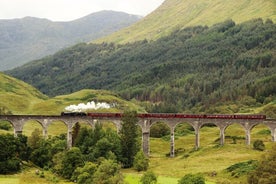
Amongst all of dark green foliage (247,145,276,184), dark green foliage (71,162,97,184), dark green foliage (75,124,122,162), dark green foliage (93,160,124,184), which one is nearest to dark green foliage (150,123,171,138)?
dark green foliage (75,124,122,162)

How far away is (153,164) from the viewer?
102 meters

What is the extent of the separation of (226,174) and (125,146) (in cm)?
2712

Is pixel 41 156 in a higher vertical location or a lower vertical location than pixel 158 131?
lower

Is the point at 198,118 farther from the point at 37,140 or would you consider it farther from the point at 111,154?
the point at 37,140

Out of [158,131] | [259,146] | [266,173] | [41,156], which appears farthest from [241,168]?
[158,131]

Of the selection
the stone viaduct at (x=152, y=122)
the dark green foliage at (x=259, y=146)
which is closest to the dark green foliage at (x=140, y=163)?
the stone viaduct at (x=152, y=122)

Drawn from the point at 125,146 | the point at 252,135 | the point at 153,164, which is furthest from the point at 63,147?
the point at 252,135

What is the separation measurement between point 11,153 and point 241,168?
44627mm

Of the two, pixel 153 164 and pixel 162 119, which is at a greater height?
pixel 162 119

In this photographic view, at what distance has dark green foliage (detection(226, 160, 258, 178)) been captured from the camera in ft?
254

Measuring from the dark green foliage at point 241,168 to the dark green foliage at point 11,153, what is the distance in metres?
40.8

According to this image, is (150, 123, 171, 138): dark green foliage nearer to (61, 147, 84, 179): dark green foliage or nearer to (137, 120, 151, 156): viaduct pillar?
(137, 120, 151, 156): viaduct pillar

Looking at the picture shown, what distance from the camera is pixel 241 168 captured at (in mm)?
82000

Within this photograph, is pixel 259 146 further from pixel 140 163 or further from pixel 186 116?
pixel 140 163
